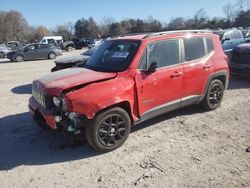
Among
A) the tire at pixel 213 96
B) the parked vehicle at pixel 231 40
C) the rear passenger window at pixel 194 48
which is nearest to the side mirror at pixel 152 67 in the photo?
the rear passenger window at pixel 194 48

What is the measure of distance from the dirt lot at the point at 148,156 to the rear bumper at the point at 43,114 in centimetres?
55

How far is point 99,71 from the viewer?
543 cm

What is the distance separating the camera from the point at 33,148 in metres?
5.23

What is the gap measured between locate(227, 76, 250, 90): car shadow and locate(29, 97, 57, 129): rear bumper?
6.15m

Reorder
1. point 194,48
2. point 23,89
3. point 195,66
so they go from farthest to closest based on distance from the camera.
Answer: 1. point 23,89
2. point 194,48
3. point 195,66

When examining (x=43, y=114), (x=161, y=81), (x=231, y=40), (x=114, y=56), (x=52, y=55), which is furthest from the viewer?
(x=52, y=55)

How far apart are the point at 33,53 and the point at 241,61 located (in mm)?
19432

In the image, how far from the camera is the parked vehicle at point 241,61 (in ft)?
31.9

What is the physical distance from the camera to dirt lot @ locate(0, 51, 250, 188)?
4.08m

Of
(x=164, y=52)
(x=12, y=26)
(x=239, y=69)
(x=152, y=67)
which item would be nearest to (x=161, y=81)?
(x=152, y=67)

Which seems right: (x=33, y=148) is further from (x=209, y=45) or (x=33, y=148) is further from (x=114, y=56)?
(x=209, y=45)

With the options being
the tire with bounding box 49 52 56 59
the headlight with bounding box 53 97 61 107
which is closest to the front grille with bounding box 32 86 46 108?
the headlight with bounding box 53 97 61 107

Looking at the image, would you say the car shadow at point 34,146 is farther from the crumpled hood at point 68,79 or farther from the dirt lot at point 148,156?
the crumpled hood at point 68,79

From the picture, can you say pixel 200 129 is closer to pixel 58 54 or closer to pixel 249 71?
pixel 249 71
